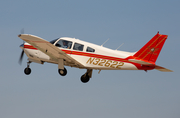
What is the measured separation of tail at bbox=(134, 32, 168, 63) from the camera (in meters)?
19.5

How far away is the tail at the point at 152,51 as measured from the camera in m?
19.5

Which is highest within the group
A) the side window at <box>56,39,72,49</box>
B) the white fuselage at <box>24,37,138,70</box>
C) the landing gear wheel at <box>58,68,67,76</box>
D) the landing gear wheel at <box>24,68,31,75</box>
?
the side window at <box>56,39,72,49</box>

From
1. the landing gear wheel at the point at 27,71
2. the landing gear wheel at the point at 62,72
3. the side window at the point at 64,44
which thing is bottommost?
the landing gear wheel at the point at 27,71

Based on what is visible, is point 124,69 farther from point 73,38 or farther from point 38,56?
point 38,56

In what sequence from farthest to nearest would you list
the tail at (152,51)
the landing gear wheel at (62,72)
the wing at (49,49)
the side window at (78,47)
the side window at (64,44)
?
the side window at (64,44), the landing gear wheel at (62,72), the side window at (78,47), the tail at (152,51), the wing at (49,49)

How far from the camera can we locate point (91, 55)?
810 inches

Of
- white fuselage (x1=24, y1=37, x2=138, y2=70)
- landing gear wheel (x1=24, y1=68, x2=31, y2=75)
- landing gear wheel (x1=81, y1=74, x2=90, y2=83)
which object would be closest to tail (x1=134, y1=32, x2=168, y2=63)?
white fuselage (x1=24, y1=37, x2=138, y2=70)

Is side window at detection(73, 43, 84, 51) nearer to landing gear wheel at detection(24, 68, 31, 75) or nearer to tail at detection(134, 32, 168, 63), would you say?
tail at detection(134, 32, 168, 63)

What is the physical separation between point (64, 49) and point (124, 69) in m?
3.91

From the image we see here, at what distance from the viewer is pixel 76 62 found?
20.7 meters

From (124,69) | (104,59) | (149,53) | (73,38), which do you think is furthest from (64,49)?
(149,53)

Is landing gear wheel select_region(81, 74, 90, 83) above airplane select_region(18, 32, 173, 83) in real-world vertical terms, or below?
below

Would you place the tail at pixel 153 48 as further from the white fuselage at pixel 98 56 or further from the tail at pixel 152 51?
the white fuselage at pixel 98 56

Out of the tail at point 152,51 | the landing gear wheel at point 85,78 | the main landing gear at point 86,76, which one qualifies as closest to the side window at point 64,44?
the main landing gear at point 86,76
